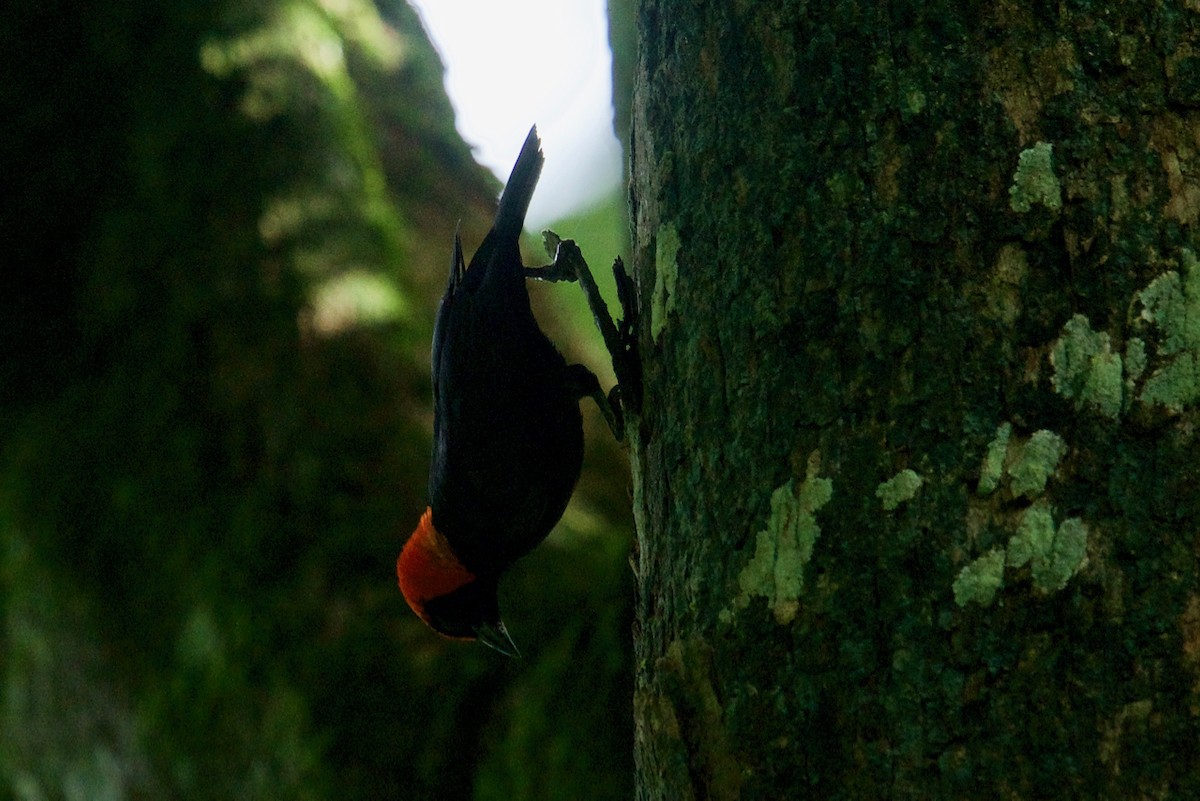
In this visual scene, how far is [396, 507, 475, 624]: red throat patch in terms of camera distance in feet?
9.76

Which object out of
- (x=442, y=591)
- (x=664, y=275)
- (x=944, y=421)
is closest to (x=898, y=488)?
(x=944, y=421)

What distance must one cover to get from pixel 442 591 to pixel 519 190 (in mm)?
1163

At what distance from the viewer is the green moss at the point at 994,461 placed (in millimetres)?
1161

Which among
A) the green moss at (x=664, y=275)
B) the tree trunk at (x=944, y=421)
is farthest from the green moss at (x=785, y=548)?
the green moss at (x=664, y=275)

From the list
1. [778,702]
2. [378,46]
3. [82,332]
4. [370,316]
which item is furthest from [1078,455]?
[378,46]

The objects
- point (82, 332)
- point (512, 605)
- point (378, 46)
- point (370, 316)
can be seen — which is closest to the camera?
point (512, 605)

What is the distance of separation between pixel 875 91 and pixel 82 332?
3428 mm

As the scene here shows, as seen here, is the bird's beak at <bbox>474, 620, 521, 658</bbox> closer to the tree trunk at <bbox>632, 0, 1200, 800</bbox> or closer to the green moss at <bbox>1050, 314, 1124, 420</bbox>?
the tree trunk at <bbox>632, 0, 1200, 800</bbox>

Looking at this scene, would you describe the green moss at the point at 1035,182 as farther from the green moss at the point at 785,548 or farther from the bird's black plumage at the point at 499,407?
the bird's black plumage at the point at 499,407

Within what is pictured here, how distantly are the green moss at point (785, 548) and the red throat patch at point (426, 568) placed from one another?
5.83ft

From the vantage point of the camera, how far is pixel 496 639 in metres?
3.02

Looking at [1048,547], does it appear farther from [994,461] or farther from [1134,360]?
[1134,360]

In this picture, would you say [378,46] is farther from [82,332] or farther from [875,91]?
[875,91]

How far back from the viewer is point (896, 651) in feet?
3.81
